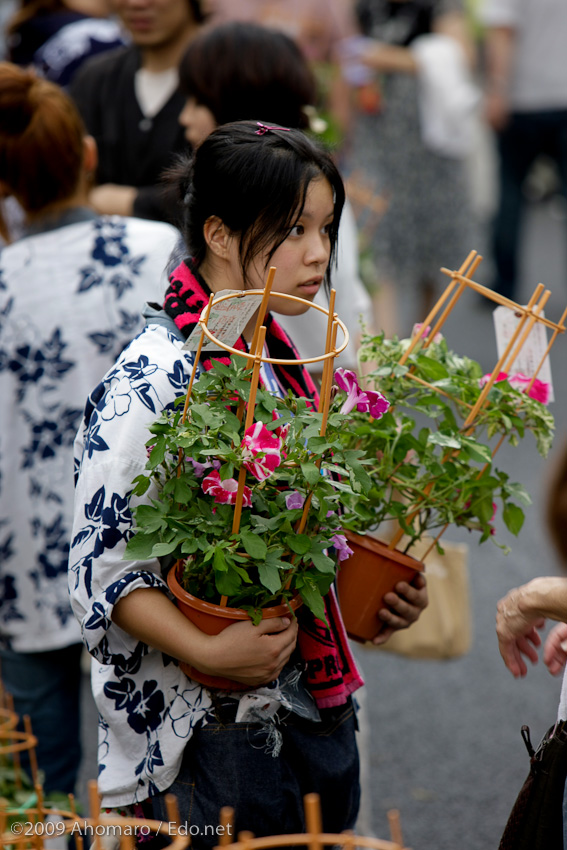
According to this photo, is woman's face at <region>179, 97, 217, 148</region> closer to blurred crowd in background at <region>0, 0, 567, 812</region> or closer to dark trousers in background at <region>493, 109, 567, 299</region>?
blurred crowd in background at <region>0, 0, 567, 812</region>

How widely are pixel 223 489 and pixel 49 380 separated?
0.97m

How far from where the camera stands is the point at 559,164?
6016 mm

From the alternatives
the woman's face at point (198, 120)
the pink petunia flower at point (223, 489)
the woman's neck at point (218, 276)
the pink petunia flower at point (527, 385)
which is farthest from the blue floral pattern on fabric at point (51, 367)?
the pink petunia flower at point (223, 489)

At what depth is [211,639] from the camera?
1349 mm

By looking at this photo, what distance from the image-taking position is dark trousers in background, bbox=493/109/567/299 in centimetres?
600

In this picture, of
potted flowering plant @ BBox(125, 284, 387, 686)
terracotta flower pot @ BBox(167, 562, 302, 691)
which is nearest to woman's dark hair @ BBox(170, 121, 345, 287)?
potted flowering plant @ BBox(125, 284, 387, 686)

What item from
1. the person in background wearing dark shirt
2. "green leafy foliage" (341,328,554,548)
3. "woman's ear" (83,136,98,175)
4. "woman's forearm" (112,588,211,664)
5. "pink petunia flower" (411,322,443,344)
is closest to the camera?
"woman's forearm" (112,588,211,664)

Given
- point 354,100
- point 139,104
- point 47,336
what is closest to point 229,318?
point 47,336

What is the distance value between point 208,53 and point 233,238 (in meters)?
0.97

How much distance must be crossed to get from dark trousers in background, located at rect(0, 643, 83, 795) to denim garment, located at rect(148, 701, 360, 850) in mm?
805

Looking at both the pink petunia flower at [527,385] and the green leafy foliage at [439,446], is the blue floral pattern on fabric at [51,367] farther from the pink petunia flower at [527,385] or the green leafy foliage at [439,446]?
the pink petunia flower at [527,385]

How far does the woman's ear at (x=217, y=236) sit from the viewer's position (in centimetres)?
153

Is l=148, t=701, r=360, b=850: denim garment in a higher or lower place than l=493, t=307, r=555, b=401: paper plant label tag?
lower

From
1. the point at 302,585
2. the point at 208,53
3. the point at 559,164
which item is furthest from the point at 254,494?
the point at 559,164
